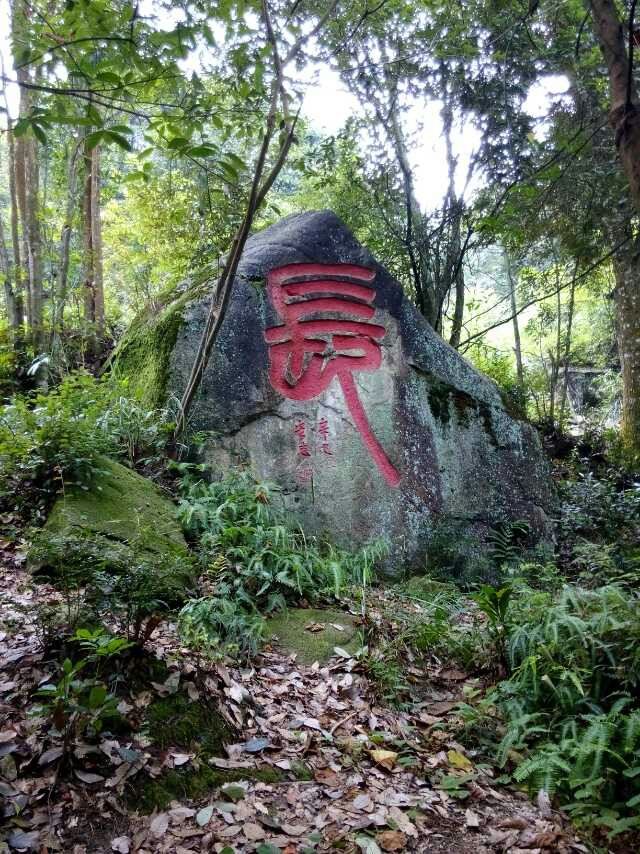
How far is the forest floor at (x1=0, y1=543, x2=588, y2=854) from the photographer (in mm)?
2043

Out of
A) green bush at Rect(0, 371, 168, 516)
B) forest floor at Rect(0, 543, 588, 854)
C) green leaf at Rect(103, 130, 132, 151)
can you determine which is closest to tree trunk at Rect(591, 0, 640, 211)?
green leaf at Rect(103, 130, 132, 151)

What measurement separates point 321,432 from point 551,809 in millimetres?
3400

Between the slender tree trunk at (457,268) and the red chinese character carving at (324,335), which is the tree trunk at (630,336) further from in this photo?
the red chinese character carving at (324,335)

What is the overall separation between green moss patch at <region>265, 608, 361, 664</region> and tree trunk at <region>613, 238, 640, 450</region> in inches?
240

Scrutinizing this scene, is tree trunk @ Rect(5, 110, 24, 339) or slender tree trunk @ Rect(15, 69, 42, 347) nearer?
slender tree trunk @ Rect(15, 69, 42, 347)

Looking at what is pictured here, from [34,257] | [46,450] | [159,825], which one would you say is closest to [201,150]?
[46,450]

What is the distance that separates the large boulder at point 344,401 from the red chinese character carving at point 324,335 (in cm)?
1

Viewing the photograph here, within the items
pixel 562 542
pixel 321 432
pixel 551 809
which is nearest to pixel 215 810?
pixel 551 809

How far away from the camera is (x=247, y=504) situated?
4637 millimetres

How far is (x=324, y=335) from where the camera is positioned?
5.64 m

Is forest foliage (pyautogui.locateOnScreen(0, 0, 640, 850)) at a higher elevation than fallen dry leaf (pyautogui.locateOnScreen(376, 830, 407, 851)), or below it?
higher

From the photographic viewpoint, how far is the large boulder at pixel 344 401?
527 centimetres

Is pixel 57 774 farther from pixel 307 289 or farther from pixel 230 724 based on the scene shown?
pixel 307 289

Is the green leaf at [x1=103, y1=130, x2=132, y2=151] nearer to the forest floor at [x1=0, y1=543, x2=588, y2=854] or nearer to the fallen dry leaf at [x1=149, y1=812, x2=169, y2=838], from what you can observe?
the forest floor at [x1=0, y1=543, x2=588, y2=854]
